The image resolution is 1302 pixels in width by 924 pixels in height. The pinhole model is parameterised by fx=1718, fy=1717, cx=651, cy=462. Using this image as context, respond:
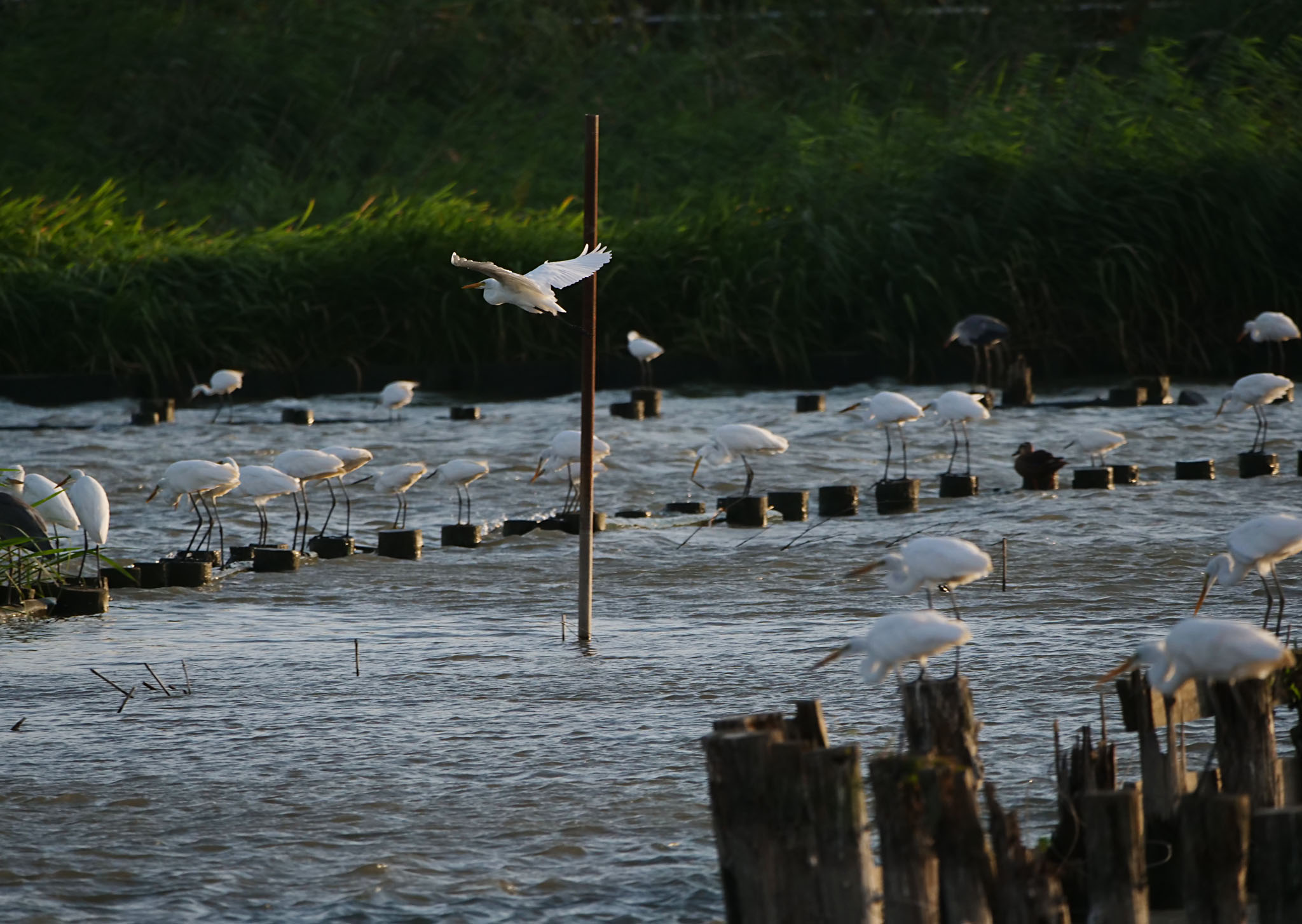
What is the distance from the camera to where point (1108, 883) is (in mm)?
2924

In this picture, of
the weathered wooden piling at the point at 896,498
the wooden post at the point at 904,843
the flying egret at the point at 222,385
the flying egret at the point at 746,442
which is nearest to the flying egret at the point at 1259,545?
the wooden post at the point at 904,843

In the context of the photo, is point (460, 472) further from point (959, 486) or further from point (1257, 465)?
point (1257, 465)

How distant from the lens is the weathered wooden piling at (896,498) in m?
8.74

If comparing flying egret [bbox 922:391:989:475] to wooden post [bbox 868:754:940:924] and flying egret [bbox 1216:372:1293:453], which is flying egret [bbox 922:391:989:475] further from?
wooden post [bbox 868:754:940:924]

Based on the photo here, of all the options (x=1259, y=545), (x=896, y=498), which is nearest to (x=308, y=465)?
(x=896, y=498)

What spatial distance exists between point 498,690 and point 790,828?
2534mm

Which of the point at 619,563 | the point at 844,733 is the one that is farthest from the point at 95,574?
the point at 844,733

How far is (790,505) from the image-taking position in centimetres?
873

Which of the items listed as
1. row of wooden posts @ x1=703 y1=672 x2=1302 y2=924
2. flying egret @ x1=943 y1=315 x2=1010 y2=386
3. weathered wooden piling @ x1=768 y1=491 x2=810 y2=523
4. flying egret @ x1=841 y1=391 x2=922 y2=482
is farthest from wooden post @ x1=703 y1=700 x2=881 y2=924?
flying egret @ x1=943 y1=315 x2=1010 y2=386

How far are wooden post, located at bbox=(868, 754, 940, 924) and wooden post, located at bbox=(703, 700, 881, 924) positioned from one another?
6 cm

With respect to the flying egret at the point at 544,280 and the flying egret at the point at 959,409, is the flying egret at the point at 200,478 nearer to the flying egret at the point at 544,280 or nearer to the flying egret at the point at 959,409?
the flying egret at the point at 544,280

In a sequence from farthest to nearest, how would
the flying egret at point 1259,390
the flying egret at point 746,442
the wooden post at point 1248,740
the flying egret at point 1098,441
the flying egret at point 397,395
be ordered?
the flying egret at point 397,395 → the flying egret at point 1259,390 → the flying egret at point 1098,441 → the flying egret at point 746,442 → the wooden post at point 1248,740

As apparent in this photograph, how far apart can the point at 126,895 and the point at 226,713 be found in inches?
59.6

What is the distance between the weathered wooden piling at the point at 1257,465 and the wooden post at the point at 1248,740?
605cm
